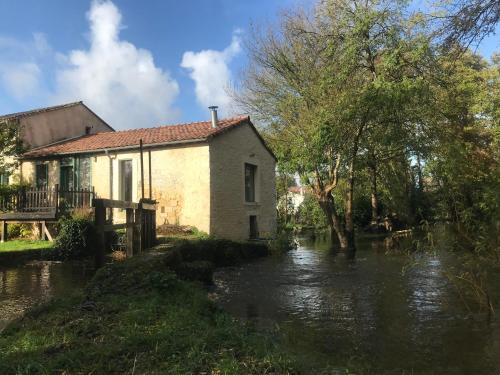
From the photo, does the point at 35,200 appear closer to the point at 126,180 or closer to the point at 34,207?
the point at 34,207

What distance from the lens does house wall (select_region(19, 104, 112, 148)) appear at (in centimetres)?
1958

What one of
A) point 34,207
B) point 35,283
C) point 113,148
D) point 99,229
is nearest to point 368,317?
point 99,229

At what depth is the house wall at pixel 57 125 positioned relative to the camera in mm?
19578

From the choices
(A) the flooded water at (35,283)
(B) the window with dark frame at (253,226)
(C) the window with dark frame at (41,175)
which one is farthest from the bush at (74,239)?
(B) the window with dark frame at (253,226)

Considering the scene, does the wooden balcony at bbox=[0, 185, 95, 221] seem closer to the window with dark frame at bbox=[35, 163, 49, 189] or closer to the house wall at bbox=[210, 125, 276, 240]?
the window with dark frame at bbox=[35, 163, 49, 189]

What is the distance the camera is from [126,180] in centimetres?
1731

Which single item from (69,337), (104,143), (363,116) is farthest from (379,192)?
(69,337)

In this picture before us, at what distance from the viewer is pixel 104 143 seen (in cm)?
1783

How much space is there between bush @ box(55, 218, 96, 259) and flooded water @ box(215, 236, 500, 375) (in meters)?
4.25

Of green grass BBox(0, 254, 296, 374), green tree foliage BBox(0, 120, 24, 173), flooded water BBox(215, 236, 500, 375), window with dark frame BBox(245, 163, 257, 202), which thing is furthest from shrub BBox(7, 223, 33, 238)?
green grass BBox(0, 254, 296, 374)

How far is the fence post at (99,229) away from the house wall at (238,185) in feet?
24.5

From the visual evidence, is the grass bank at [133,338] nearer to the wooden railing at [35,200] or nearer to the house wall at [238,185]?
the wooden railing at [35,200]

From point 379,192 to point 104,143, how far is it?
1806 cm

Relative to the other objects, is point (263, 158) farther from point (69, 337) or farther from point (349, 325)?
point (69, 337)
